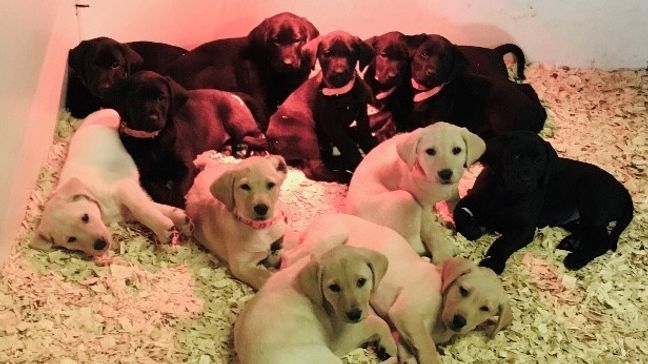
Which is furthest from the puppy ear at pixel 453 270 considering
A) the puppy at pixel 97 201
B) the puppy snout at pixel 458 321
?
the puppy at pixel 97 201

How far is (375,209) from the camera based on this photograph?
146 inches

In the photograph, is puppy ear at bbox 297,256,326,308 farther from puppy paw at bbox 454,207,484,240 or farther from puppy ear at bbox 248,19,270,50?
puppy ear at bbox 248,19,270,50

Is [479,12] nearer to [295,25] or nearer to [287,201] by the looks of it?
[295,25]

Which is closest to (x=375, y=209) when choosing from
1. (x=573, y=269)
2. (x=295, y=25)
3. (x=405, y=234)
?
(x=405, y=234)

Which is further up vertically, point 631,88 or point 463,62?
point 463,62

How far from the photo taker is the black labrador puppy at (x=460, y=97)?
4414mm

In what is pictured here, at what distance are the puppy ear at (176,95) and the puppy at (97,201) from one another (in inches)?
13.7

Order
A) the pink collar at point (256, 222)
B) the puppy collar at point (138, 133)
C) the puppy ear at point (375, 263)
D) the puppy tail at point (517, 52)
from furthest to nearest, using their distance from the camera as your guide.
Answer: the puppy tail at point (517, 52)
the puppy collar at point (138, 133)
the pink collar at point (256, 222)
the puppy ear at point (375, 263)

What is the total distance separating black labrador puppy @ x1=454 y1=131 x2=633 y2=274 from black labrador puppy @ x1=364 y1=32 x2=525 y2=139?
34.6 inches

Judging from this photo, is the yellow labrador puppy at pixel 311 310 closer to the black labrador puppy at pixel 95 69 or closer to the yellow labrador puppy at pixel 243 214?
the yellow labrador puppy at pixel 243 214

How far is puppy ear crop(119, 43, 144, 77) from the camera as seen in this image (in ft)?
14.2

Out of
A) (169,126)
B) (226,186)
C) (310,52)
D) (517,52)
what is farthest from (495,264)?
(517,52)

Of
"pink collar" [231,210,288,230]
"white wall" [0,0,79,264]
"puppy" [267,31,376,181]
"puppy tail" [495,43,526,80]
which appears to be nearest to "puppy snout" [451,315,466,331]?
"pink collar" [231,210,288,230]

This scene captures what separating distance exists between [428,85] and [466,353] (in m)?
1.76
